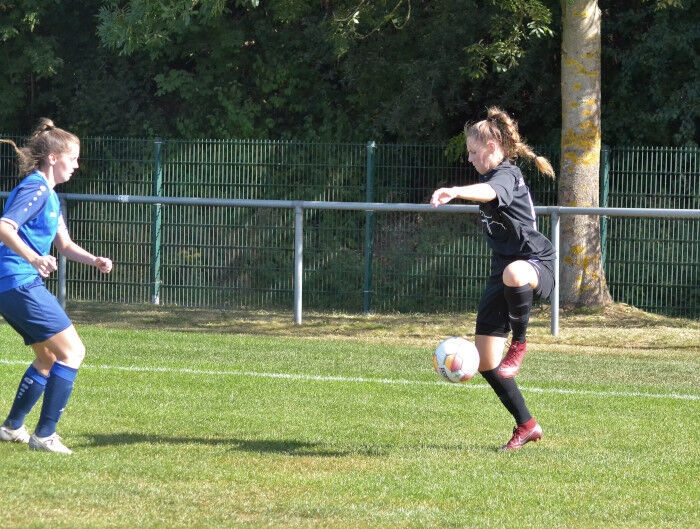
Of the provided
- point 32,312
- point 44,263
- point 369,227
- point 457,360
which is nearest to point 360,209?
point 369,227

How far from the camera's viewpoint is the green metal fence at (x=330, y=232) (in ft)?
49.9

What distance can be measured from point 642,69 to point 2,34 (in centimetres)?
1235

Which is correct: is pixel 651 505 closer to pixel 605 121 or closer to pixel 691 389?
pixel 691 389

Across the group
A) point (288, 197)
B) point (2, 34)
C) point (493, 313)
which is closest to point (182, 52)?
point (2, 34)

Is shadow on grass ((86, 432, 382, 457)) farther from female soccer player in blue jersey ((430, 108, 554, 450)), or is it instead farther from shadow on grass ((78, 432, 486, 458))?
female soccer player in blue jersey ((430, 108, 554, 450))

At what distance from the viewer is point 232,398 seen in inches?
337

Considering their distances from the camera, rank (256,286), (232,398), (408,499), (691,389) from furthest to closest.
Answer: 1. (256,286)
2. (691,389)
3. (232,398)
4. (408,499)

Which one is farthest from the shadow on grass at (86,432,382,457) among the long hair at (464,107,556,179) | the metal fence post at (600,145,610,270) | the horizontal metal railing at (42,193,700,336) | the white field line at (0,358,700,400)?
the metal fence post at (600,145,610,270)

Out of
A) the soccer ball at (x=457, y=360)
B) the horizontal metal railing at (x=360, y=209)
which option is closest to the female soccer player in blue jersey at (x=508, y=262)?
the soccer ball at (x=457, y=360)

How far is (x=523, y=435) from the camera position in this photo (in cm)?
683

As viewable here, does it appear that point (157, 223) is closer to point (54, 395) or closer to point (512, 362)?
point (54, 395)

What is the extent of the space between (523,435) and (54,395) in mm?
2701

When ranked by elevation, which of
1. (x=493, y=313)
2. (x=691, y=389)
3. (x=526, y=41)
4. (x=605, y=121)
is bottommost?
(x=691, y=389)

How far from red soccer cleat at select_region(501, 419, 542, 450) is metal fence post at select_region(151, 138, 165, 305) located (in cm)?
973
